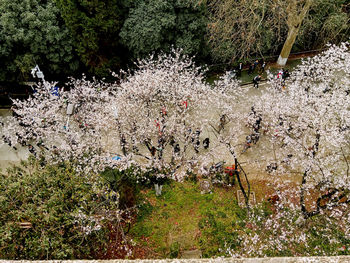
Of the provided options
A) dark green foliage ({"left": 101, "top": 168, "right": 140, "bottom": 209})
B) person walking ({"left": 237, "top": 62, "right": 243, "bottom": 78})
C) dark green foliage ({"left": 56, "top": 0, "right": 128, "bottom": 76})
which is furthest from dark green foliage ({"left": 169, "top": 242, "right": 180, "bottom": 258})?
person walking ({"left": 237, "top": 62, "right": 243, "bottom": 78})

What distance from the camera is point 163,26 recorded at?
19.6 metres

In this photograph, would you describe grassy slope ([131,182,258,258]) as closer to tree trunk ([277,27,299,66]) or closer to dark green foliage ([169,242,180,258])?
dark green foliage ([169,242,180,258])

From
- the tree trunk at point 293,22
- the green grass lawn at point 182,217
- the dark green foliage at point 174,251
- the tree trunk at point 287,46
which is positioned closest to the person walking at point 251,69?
the tree trunk at point 287,46

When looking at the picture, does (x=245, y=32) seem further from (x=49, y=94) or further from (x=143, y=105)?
(x=49, y=94)

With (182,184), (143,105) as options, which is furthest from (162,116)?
(182,184)

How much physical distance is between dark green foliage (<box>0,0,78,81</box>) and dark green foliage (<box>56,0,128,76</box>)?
0.89 m

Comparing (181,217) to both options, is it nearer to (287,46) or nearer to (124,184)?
(124,184)

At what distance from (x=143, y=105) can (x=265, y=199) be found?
30.3 ft

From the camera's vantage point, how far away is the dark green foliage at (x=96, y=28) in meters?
19.2

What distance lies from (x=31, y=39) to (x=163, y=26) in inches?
373

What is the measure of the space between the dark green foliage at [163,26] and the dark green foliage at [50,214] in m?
11.4

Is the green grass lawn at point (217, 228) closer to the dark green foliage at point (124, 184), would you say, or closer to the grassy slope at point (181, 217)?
the grassy slope at point (181, 217)

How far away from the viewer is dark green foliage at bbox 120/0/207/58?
63.3ft

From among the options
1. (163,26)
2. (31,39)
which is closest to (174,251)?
(163,26)
